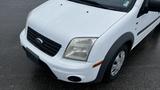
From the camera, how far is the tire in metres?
3.74

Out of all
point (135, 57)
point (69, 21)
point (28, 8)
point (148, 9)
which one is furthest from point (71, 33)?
point (28, 8)

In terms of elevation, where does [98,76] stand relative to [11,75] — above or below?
above

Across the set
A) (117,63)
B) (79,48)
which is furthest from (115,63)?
→ (79,48)

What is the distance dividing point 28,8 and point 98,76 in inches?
176

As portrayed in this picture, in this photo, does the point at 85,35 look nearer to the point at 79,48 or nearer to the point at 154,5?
the point at 79,48

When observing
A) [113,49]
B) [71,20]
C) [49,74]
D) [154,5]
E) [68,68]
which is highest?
[154,5]

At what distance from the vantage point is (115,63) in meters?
3.98

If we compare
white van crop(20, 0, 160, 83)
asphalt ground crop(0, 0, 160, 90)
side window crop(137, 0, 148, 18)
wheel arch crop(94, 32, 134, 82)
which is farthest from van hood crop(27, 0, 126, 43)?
asphalt ground crop(0, 0, 160, 90)

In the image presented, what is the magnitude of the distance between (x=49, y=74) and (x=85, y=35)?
1.06 meters

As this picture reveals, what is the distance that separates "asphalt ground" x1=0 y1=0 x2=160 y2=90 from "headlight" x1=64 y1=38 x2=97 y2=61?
1.76 ft

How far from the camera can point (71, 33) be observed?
3.46 meters

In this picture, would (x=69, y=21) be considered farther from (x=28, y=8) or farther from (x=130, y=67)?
(x=28, y=8)

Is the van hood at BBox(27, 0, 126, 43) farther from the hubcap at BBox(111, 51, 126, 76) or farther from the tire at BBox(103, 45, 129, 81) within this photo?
the hubcap at BBox(111, 51, 126, 76)

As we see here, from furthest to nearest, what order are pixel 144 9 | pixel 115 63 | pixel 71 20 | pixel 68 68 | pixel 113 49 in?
pixel 144 9 → pixel 115 63 → pixel 71 20 → pixel 113 49 → pixel 68 68
